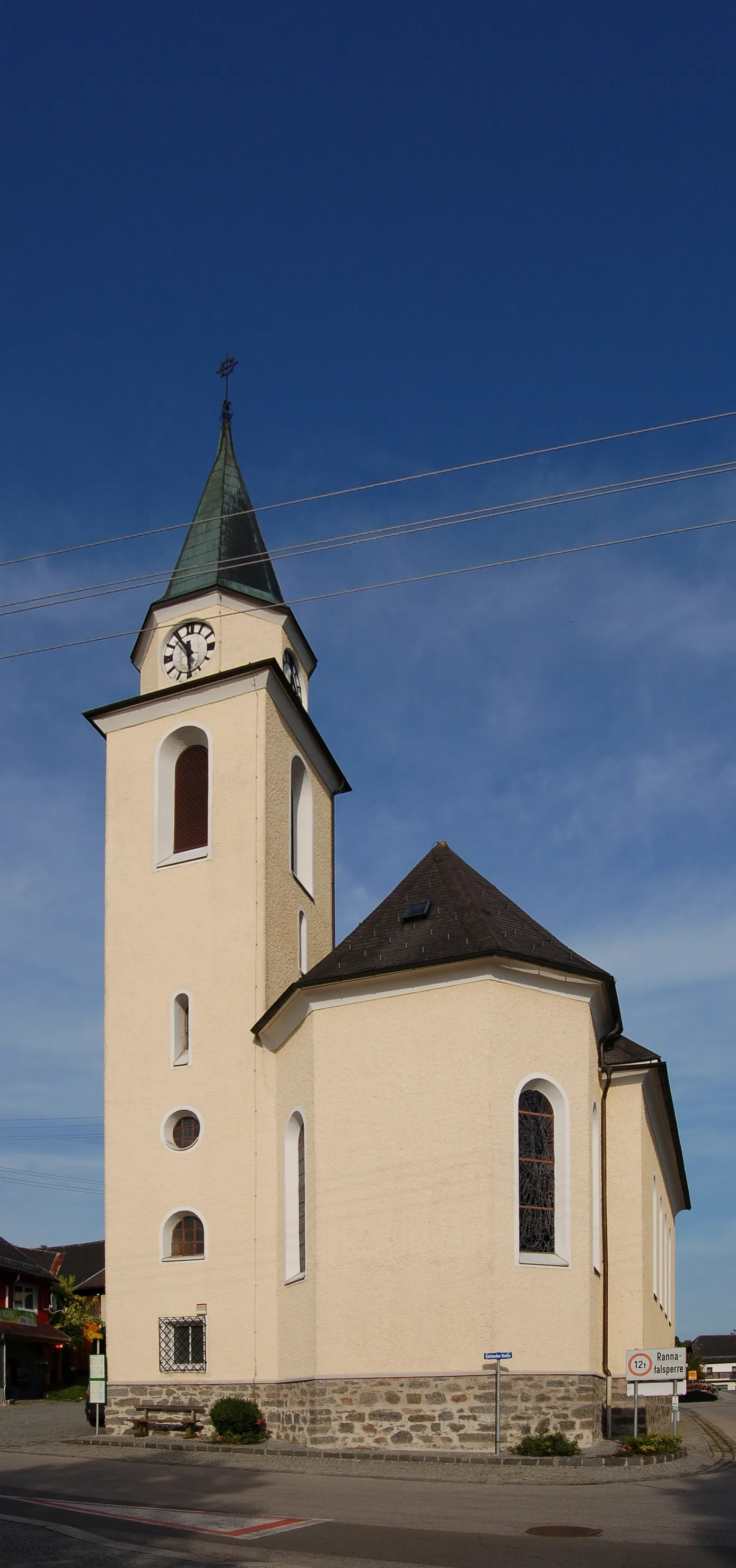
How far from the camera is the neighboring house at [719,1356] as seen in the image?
122625 millimetres

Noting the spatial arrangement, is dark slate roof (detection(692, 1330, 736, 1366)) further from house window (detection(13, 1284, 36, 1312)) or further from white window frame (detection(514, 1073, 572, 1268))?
white window frame (detection(514, 1073, 572, 1268))

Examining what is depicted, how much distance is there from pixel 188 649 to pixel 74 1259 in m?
42.5

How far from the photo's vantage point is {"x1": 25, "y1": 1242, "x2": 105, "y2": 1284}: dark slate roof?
197 feet

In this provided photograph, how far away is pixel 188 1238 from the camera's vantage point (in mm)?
25297

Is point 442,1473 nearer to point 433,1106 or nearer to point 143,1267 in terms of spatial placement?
point 433,1106

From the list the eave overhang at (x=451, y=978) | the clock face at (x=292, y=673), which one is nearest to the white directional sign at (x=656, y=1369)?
the eave overhang at (x=451, y=978)

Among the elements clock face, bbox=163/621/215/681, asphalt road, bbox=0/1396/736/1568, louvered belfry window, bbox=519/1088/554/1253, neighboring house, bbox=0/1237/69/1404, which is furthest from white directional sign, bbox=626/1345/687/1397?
neighboring house, bbox=0/1237/69/1404

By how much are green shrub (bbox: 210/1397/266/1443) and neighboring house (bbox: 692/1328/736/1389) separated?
10775 centimetres

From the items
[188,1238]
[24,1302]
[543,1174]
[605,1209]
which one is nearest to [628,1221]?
[605,1209]

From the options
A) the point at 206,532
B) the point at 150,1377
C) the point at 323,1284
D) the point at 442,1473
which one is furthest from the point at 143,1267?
the point at 206,532

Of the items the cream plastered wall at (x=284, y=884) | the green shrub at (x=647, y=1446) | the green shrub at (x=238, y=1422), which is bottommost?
the green shrub at (x=238, y=1422)

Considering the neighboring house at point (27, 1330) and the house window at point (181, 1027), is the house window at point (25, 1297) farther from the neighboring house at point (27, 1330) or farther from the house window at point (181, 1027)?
the house window at point (181, 1027)

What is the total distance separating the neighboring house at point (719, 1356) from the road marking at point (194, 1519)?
380ft

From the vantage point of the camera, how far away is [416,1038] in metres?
22.0
